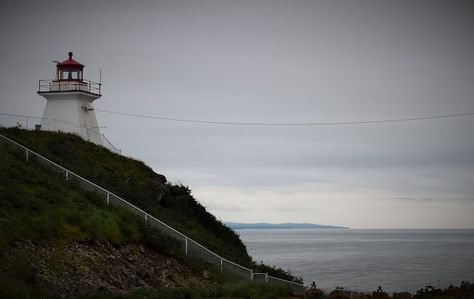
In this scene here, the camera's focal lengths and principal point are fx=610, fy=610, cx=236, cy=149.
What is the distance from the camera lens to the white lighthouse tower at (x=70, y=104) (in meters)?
44.2

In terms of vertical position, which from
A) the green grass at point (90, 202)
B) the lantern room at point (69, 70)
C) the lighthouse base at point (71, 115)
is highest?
the lantern room at point (69, 70)

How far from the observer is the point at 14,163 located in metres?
27.4

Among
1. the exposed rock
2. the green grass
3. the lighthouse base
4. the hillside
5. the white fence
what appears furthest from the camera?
the lighthouse base

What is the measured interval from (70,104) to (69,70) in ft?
8.66

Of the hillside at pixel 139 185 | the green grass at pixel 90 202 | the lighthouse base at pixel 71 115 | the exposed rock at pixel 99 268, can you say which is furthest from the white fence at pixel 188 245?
the lighthouse base at pixel 71 115

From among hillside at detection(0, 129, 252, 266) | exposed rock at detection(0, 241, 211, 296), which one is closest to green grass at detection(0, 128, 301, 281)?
hillside at detection(0, 129, 252, 266)

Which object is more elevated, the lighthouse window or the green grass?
the lighthouse window

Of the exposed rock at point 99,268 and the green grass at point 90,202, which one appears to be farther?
the green grass at point 90,202

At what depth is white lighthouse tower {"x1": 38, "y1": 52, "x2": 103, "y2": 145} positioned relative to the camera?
44188mm

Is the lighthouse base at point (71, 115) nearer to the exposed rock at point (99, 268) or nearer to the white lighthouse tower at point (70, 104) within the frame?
the white lighthouse tower at point (70, 104)

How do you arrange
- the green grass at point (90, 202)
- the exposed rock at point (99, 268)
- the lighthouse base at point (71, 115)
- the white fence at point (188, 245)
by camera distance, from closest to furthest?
the exposed rock at point (99, 268) → the green grass at point (90, 202) → the white fence at point (188, 245) → the lighthouse base at point (71, 115)

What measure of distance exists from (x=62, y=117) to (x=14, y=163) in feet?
58.5

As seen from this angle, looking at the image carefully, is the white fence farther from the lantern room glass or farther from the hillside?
the lantern room glass

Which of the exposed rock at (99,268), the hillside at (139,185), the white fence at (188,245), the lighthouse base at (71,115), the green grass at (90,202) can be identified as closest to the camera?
the exposed rock at (99,268)
